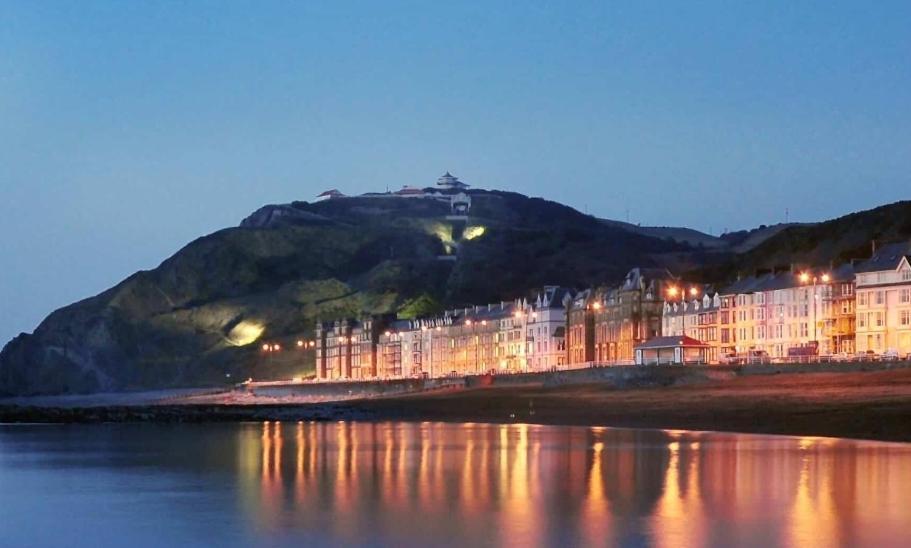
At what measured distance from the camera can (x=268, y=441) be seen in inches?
2004

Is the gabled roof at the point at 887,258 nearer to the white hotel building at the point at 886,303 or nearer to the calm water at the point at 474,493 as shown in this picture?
the white hotel building at the point at 886,303

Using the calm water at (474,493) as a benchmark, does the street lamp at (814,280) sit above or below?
above

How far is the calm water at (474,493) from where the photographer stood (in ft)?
68.5

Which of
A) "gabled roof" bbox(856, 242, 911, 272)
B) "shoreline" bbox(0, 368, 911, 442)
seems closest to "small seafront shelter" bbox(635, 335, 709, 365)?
"shoreline" bbox(0, 368, 911, 442)

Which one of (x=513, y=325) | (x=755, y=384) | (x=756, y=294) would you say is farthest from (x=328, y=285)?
(x=755, y=384)

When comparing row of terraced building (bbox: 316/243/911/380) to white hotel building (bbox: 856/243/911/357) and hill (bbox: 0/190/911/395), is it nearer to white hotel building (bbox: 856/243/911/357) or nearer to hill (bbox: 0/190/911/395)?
white hotel building (bbox: 856/243/911/357)

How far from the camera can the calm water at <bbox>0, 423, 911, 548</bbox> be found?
68.5 feet

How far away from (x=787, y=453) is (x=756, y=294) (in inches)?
1941

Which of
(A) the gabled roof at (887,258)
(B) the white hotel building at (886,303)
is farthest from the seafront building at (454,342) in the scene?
(B) the white hotel building at (886,303)

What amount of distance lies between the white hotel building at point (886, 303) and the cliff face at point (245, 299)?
268 feet

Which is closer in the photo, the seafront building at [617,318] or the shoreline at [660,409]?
the shoreline at [660,409]

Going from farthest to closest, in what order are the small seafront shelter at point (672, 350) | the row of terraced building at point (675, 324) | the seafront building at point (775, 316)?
1. the small seafront shelter at point (672, 350)
2. the seafront building at point (775, 316)
3. the row of terraced building at point (675, 324)

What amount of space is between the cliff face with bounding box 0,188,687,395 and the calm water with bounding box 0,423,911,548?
111238mm

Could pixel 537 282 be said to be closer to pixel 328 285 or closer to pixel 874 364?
pixel 328 285
